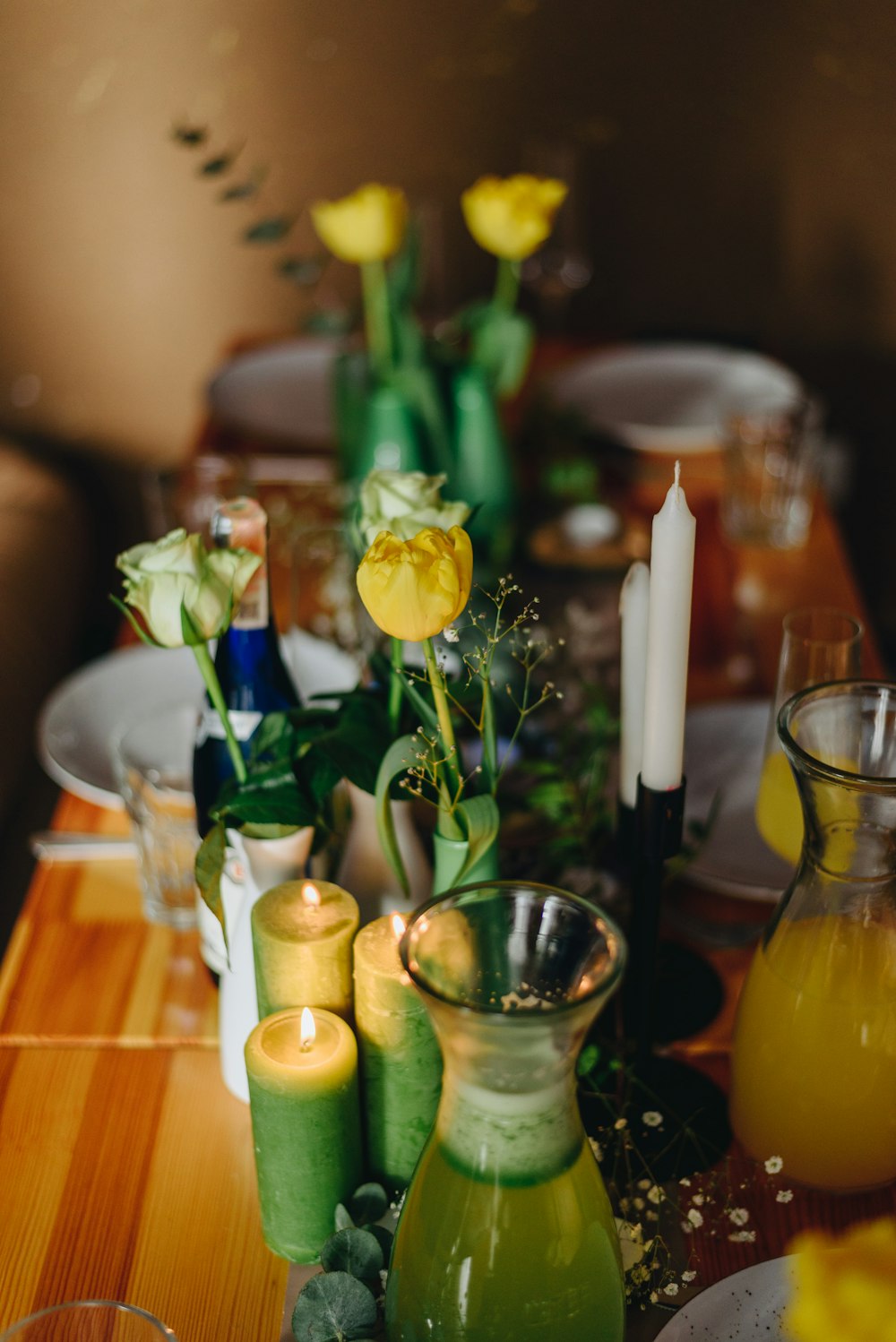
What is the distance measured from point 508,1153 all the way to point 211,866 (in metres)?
0.23

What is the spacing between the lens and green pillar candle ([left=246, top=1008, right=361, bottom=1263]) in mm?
602

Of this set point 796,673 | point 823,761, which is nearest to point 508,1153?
point 823,761

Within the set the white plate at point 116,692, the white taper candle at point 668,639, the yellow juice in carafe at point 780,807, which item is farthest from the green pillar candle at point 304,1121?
the white plate at point 116,692

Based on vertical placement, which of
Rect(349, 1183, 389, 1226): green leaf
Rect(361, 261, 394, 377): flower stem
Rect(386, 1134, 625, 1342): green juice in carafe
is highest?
Rect(361, 261, 394, 377): flower stem

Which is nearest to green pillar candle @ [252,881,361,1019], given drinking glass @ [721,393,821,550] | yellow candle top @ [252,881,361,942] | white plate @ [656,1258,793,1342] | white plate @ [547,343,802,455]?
yellow candle top @ [252,881,361,942]

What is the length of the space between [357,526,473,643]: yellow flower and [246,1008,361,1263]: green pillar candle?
8.1 inches

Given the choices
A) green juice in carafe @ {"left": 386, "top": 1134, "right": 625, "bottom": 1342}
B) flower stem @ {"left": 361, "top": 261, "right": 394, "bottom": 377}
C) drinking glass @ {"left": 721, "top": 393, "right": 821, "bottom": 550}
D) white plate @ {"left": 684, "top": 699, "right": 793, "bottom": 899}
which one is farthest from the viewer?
drinking glass @ {"left": 721, "top": 393, "right": 821, "bottom": 550}

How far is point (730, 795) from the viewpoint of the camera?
1.02 m

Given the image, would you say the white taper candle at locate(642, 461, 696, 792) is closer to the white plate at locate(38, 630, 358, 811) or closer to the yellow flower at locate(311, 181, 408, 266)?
the white plate at locate(38, 630, 358, 811)

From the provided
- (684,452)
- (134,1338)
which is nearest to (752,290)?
(684,452)

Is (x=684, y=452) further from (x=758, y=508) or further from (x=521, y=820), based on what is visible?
(x=521, y=820)

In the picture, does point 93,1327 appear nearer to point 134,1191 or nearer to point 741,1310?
point 134,1191

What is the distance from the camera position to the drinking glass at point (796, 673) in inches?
30.2

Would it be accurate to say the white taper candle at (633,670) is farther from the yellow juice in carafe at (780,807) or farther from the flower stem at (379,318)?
the flower stem at (379,318)
